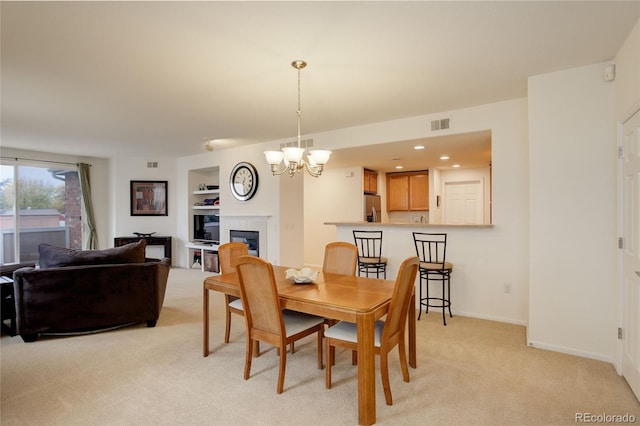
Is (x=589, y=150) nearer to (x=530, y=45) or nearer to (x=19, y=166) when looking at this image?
(x=530, y=45)

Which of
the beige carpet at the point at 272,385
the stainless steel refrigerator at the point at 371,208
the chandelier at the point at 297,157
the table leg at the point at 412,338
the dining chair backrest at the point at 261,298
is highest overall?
the chandelier at the point at 297,157

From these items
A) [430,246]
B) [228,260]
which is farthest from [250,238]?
[430,246]

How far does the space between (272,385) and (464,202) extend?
641cm

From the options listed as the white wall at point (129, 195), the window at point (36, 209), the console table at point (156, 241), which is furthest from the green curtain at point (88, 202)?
the console table at point (156, 241)

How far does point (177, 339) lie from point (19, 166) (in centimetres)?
571

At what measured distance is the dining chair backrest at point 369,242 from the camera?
4.72m

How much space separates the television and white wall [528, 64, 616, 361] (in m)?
5.72

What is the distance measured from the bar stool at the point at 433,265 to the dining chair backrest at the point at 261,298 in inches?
82.5

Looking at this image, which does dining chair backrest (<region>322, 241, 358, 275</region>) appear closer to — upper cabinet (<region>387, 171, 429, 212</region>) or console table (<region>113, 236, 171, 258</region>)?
upper cabinet (<region>387, 171, 429, 212</region>)

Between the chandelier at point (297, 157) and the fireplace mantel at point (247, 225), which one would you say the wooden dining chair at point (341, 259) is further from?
the fireplace mantel at point (247, 225)

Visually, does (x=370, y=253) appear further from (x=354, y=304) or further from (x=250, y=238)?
(x=354, y=304)

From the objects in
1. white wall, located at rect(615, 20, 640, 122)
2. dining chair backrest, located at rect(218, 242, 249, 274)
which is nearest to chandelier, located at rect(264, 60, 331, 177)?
dining chair backrest, located at rect(218, 242, 249, 274)

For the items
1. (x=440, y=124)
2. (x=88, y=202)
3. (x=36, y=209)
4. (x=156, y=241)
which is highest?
(x=440, y=124)

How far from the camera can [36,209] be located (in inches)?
258
